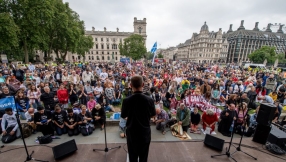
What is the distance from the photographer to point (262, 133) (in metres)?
4.23

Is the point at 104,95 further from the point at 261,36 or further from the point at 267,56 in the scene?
the point at 261,36

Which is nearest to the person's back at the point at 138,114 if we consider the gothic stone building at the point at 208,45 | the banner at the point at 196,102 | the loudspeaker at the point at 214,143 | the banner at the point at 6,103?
the loudspeaker at the point at 214,143

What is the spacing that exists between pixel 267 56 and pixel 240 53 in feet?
103

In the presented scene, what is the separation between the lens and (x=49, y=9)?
64.7ft

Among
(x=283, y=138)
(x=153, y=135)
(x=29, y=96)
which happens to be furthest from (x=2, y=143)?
(x=283, y=138)

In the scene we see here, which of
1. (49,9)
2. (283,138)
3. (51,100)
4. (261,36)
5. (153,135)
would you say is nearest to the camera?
(283,138)

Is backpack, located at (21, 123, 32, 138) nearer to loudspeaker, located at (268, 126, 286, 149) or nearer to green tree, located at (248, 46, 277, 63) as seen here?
loudspeaker, located at (268, 126, 286, 149)

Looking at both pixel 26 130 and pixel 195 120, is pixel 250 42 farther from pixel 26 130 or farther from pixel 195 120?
pixel 26 130

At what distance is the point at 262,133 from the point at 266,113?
86 centimetres

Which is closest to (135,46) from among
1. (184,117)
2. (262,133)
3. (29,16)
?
(29,16)

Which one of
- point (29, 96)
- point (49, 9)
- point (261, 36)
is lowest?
point (29, 96)

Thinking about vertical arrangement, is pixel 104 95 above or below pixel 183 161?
above

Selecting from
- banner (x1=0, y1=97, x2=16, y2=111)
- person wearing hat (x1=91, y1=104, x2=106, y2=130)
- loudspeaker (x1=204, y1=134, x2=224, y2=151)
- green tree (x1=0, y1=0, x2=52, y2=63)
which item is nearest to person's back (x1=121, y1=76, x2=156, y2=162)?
loudspeaker (x1=204, y1=134, x2=224, y2=151)

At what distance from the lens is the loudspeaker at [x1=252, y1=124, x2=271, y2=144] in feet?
13.6
